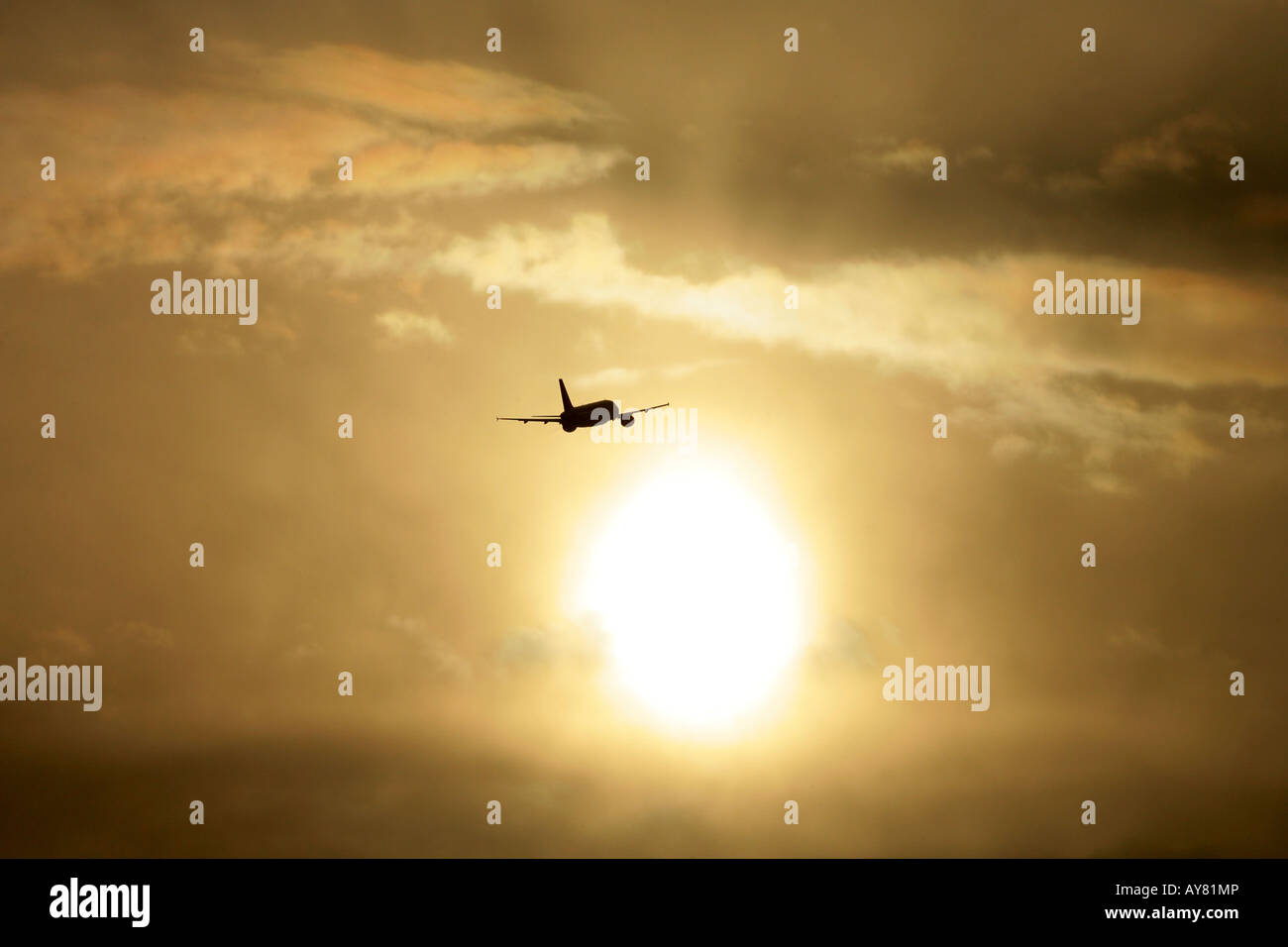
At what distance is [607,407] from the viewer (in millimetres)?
184000

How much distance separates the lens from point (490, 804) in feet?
633

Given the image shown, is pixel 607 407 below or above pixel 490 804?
above

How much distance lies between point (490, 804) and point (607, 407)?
186 ft
